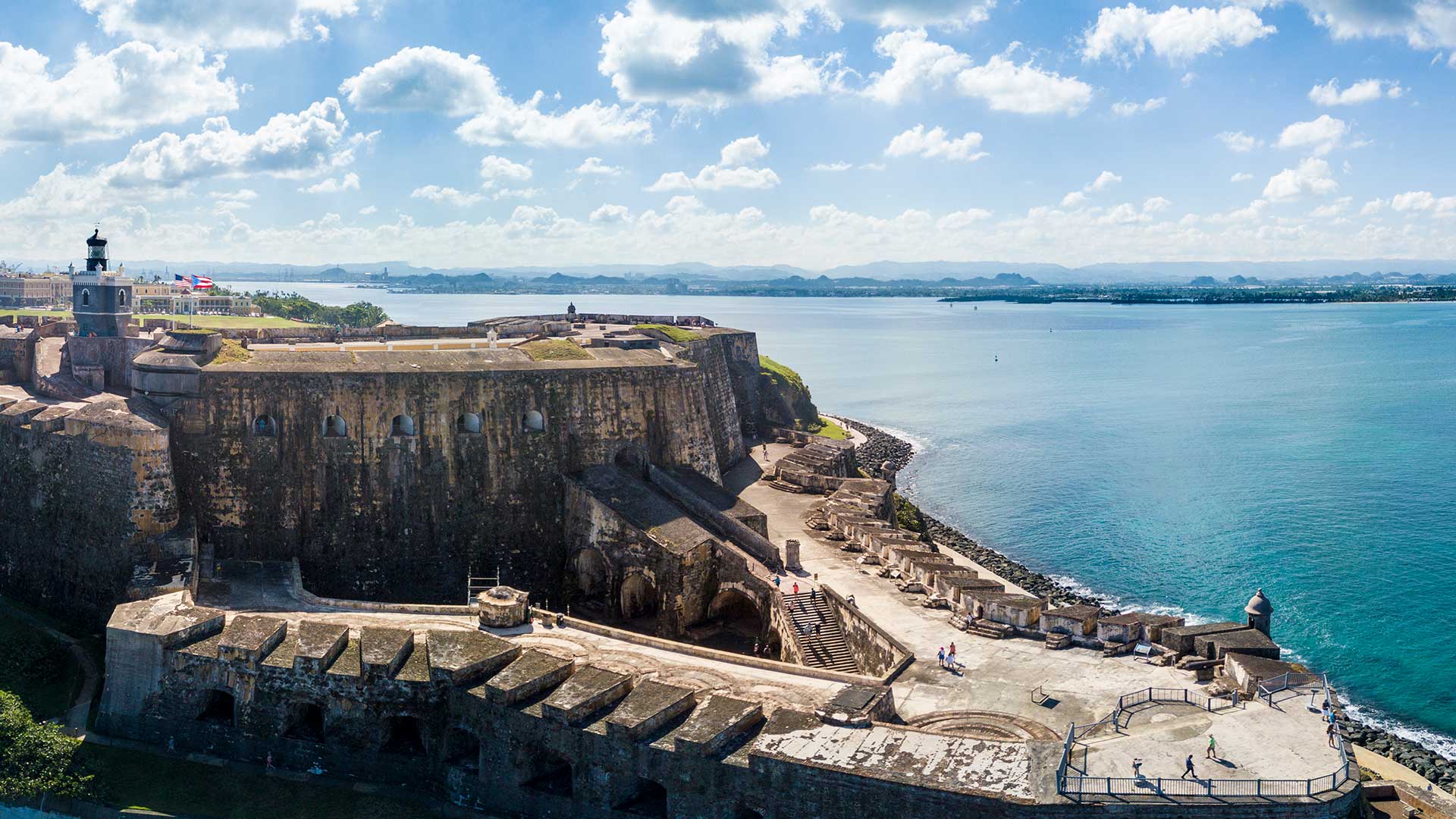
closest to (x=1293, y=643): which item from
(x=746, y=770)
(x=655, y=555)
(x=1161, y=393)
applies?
(x=655, y=555)

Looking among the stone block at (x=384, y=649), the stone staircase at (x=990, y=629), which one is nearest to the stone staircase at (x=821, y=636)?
the stone staircase at (x=990, y=629)

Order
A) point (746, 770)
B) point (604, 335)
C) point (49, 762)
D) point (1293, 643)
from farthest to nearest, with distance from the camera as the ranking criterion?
point (604, 335)
point (1293, 643)
point (49, 762)
point (746, 770)

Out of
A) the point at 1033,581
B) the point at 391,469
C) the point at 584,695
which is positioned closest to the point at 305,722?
the point at 584,695

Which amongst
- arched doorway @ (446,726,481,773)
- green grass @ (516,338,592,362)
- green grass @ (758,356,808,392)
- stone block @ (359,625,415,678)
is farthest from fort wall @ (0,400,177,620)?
green grass @ (758,356,808,392)

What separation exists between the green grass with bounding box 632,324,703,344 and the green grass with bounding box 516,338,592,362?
16.5 m

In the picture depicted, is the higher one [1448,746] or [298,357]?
[298,357]

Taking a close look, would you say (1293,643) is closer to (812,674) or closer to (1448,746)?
(1448,746)

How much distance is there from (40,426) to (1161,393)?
4771 inches

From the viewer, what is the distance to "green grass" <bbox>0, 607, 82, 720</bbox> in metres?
34.0

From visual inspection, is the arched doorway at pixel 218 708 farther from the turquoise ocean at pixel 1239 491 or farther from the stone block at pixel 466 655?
the turquoise ocean at pixel 1239 491

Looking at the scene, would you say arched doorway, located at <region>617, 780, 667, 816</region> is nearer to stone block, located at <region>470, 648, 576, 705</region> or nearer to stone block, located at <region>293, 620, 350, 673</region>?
stone block, located at <region>470, 648, 576, 705</region>

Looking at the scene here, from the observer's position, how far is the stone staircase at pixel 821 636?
3712 cm

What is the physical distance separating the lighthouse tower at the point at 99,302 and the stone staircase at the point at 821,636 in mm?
34879

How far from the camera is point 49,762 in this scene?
1164 inches
